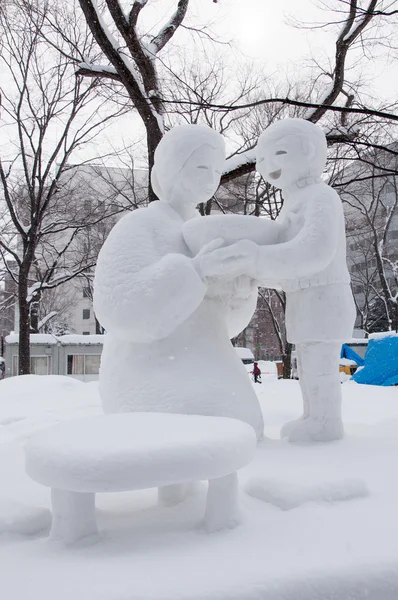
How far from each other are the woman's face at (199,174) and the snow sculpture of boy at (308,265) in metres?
0.30

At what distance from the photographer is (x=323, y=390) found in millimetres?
2875

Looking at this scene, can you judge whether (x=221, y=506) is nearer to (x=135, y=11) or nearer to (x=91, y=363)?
(x=135, y=11)

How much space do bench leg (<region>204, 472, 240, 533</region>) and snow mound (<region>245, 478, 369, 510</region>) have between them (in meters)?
0.26

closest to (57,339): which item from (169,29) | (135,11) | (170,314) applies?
(169,29)

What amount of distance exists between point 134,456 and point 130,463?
0.02 m

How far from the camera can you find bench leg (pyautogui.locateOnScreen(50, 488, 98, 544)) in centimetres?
163

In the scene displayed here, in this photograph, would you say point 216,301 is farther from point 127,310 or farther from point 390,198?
point 390,198

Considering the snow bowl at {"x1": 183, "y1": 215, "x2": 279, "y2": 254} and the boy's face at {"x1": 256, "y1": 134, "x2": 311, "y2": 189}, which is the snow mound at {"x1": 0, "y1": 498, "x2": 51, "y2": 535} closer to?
the snow bowl at {"x1": 183, "y1": 215, "x2": 279, "y2": 254}

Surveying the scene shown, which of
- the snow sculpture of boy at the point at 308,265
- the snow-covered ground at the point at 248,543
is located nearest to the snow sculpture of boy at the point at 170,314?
the snow sculpture of boy at the point at 308,265

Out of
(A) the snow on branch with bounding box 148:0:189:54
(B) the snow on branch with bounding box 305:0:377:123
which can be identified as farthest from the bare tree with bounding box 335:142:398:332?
(A) the snow on branch with bounding box 148:0:189:54

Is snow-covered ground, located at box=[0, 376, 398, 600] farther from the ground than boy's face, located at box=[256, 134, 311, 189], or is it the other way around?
boy's face, located at box=[256, 134, 311, 189]

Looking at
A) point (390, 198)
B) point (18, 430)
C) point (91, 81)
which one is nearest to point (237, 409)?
point (18, 430)

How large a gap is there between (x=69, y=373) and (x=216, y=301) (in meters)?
14.4

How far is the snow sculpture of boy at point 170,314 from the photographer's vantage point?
2.49m
